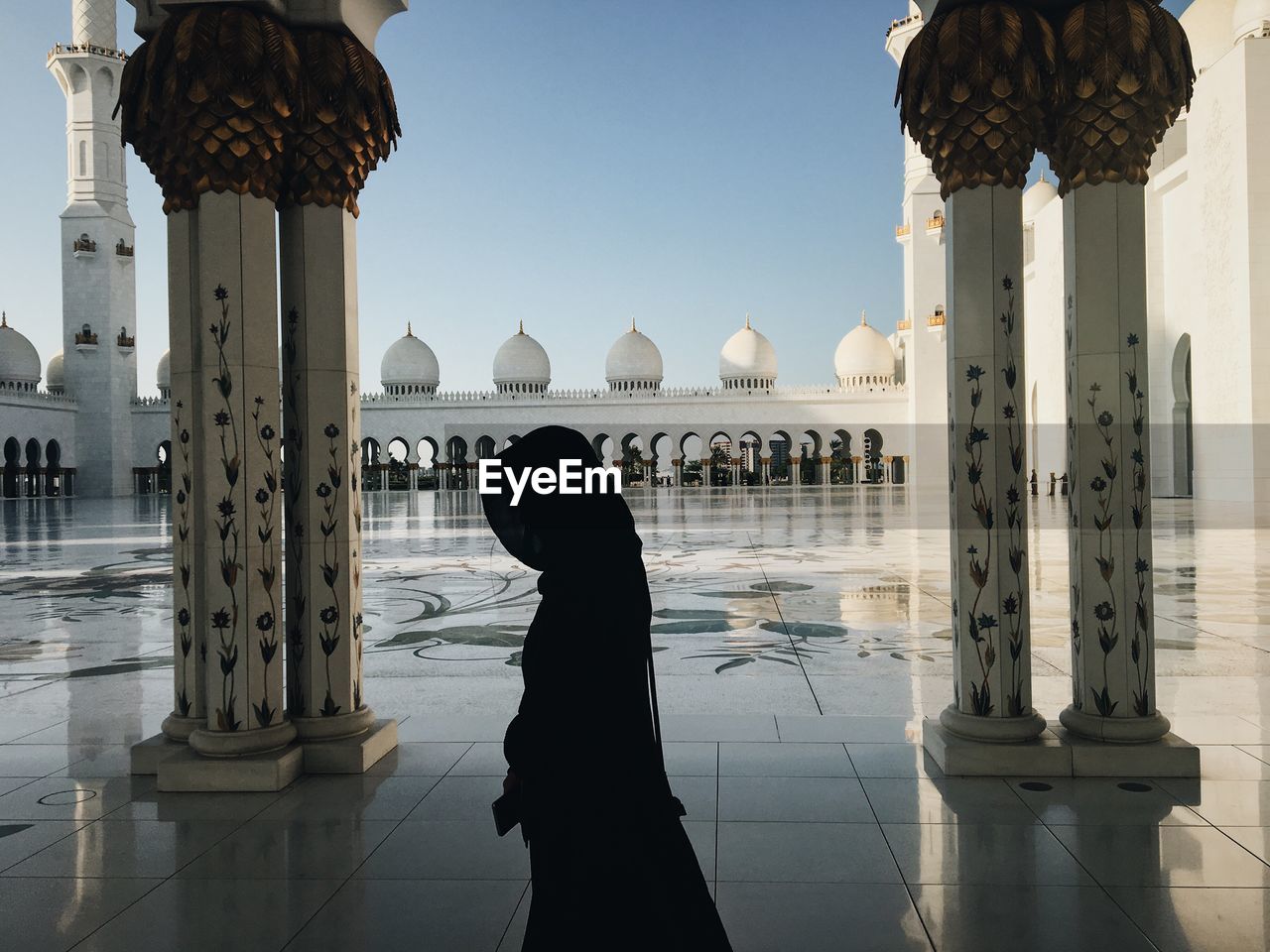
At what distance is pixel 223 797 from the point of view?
247 cm

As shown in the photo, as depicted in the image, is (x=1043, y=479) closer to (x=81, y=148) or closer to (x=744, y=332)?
(x=744, y=332)

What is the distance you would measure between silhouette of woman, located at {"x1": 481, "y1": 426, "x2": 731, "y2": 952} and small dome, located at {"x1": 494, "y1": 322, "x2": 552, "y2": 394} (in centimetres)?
3094

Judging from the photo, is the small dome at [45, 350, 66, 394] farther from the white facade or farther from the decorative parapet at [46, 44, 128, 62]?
the white facade

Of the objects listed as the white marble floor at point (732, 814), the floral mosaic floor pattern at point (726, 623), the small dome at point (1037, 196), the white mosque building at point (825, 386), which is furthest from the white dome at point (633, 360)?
the white marble floor at point (732, 814)

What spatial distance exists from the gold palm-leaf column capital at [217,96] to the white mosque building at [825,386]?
14.0 metres

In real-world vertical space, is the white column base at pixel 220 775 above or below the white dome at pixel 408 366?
below

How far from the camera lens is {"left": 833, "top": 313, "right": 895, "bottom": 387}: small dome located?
99.7ft

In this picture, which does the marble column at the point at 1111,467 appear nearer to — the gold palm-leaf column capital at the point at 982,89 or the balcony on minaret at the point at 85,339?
the gold palm-leaf column capital at the point at 982,89

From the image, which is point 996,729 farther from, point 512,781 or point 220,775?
point 220,775

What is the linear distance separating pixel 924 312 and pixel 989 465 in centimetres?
2479

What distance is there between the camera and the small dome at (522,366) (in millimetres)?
32125

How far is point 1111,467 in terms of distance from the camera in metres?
2.62

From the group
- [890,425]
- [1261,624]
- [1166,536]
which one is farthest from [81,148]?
[1261,624]

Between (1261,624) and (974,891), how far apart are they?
346 centimetres
